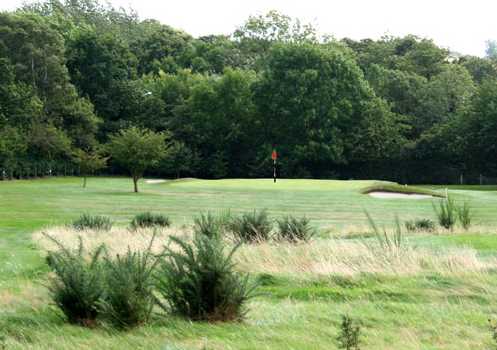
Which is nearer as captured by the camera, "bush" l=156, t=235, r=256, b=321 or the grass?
the grass

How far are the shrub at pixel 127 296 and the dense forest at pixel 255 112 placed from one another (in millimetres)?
53990

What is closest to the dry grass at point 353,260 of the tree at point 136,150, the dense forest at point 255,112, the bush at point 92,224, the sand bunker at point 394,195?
the bush at point 92,224

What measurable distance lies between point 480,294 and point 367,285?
59.1 inches

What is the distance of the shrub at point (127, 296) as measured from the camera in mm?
7469

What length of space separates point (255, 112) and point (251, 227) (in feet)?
179

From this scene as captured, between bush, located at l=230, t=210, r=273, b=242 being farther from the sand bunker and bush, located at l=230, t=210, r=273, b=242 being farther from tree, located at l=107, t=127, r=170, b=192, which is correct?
tree, located at l=107, t=127, r=170, b=192

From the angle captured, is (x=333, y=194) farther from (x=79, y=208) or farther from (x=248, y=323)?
(x=248, y=323)

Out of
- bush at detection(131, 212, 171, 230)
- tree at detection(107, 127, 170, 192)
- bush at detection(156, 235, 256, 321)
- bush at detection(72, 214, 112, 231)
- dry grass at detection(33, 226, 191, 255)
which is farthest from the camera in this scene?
tree at detection(107, 127, 170, 192)

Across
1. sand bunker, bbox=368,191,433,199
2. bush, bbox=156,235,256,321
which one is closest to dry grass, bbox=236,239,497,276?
bush, bbox=156,235,256,321

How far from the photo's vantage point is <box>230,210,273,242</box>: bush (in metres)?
15.7

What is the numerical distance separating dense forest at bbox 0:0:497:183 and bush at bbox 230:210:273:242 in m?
45.9

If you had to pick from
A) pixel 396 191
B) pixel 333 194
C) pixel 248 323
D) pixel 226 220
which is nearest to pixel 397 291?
pixel 248 323

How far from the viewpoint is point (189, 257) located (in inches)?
320

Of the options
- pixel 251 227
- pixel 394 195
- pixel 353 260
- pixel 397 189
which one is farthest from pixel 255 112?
pixel 353 260
